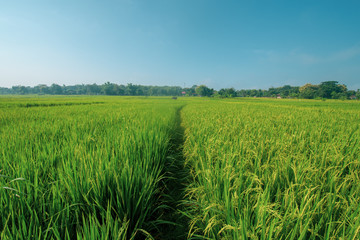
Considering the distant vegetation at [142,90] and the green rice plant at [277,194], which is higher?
the distant vegetation at [142,90]

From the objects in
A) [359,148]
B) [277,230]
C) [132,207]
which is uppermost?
[359,148]

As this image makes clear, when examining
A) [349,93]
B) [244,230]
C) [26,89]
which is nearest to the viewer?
[244,230]

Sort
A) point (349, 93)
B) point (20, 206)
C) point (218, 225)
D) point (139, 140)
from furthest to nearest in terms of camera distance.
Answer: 1. point (349, 93)
2. point (139, 140)
3. point (218, 225)
4. point (20, 206)

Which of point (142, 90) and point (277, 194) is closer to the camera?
point (277, 194)

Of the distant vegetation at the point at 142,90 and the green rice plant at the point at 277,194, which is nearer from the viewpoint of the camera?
the green rice plant at the point at 277,194

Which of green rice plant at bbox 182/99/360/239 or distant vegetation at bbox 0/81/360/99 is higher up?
distant vegetation at bbox 0/81/360/99

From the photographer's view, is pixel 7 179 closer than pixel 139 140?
Yes

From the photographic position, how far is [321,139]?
293 cm

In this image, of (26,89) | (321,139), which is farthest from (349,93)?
(26,89)

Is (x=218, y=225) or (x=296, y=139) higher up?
(x=296, y=139)

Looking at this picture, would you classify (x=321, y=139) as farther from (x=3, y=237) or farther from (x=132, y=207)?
(x=3, y=237)

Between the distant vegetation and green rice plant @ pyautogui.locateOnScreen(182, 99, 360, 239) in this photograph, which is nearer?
green rice plant @ pyautogui.locateOnScreen(182, 99, 360, 239)

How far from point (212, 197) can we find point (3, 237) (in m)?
1.45

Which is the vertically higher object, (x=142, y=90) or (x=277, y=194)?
(x=142, y=90)
